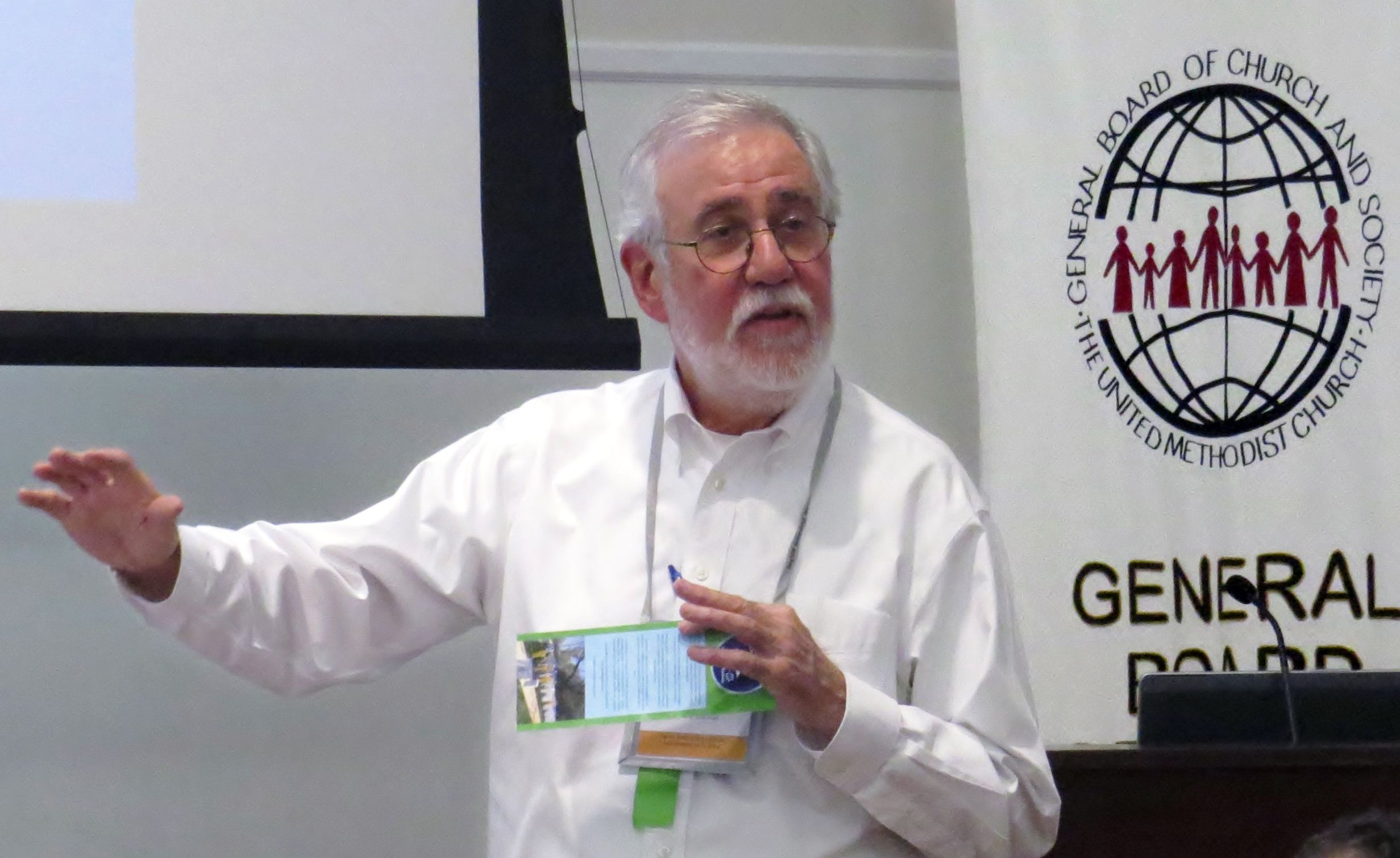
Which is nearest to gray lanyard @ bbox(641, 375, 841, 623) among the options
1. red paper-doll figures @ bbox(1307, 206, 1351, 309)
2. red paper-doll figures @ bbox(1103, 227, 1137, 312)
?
red paper-doll figures @ bbox(1103, 227, 1137, 312)

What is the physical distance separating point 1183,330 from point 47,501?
96.0 inches

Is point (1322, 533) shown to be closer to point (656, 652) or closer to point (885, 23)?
point (885, 23)

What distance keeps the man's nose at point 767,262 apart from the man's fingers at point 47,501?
831mm

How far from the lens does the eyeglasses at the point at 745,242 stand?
1.98 m

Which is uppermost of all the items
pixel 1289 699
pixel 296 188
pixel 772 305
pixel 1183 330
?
pixel 296 188

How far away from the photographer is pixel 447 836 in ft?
10.7

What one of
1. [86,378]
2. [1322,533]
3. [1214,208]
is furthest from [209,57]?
[1322,533]

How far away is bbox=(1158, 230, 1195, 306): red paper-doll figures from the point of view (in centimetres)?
339

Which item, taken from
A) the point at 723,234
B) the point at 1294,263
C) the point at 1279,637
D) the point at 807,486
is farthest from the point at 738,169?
the point at 1294,263

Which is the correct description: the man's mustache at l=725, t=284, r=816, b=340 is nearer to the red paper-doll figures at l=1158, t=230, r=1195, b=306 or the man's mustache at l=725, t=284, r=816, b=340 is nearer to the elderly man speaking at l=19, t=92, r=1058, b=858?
the elderly man speaking at l=19, t=92, r=1058, b=858

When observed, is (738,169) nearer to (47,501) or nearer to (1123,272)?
(47,501)

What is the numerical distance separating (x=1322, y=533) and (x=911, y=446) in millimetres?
1745

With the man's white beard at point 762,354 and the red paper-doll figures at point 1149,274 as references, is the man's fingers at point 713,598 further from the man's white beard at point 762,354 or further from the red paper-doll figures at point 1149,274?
the red paper-doll figures at point 1149,274

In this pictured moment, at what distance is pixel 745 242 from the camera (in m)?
1.99
